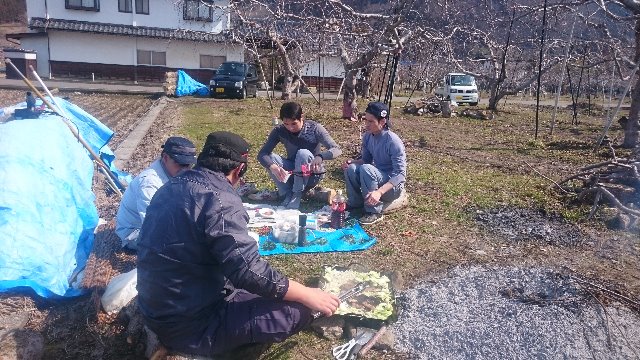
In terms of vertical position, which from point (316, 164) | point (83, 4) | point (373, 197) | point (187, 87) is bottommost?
point (187, 87)

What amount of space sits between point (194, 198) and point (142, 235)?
40 cm

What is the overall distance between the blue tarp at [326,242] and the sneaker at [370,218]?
0.15 metres

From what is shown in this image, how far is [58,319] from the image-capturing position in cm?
330

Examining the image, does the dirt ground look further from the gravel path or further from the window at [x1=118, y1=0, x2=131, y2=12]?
the window at [x1=118, y1=0, x2=131, y2=12]

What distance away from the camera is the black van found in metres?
20.0

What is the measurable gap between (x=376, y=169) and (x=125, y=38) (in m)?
23.8

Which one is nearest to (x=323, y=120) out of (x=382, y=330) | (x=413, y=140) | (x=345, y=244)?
(x=413, y=140)

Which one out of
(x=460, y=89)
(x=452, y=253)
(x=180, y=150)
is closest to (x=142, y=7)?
(x=460, y=89)

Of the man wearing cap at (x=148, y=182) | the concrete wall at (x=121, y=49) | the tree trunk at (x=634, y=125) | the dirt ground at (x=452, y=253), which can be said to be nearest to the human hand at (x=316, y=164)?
the dirt ground at (x=452, y=253)

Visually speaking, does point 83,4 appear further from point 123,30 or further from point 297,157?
point 297,157

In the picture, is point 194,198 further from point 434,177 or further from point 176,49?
point 176,49

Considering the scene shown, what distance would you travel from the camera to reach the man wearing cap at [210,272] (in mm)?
2367

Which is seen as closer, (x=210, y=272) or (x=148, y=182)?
(x=210, y=272)

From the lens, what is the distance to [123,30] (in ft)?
81.6
